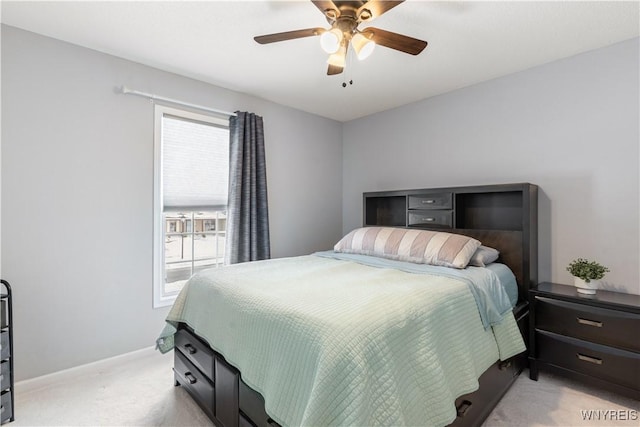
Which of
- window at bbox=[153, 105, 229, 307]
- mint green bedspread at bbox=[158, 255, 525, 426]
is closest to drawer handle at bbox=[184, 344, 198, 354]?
mint green bedspread at bbox=[158, 255, 525, 426]

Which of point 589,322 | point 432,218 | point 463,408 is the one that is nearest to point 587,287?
point 589,322

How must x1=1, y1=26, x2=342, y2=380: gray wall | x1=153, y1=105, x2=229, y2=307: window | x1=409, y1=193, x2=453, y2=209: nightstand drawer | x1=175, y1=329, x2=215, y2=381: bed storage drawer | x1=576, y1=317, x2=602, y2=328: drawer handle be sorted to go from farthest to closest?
x1=409, y1=193, x2=453, y2=209: nightstand drawer, x1=153, y1=105, x2=229, y2=307: window, x1=1, y1=26, x2=342, y2=380: gray wall, x1=576, y1=317, x2=602, y2=328: drawer handle, x1=175, y1=329, x2=215, y2=381: bed storage drawer

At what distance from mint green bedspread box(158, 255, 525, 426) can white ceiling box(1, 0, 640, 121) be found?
5.43ft

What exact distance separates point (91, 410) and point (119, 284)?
913 millimetres

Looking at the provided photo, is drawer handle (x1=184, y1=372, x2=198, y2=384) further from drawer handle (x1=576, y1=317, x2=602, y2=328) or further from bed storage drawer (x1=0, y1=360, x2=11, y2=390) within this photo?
drawer handle (x1=576, y1=317, x2=602, y2=328)

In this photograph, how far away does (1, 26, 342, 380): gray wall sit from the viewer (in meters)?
2.06

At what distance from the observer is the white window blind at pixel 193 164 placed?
274 centimetres

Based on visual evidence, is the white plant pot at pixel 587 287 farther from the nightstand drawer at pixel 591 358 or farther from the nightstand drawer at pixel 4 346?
the nightstand drawer at pixel 4 346

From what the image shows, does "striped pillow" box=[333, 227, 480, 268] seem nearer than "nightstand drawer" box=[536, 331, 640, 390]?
No

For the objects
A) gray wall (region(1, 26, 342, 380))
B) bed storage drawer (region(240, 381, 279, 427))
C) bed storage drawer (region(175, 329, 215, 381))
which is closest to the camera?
bed storage drawer (region(240, 381, 279, 427))

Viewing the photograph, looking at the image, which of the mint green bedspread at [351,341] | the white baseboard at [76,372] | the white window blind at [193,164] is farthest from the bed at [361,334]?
the white window blind at [193,164]

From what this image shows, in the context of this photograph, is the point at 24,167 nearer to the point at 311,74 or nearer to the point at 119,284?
the point at 119,284

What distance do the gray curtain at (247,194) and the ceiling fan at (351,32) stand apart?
1418 mm

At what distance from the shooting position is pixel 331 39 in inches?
61.3
